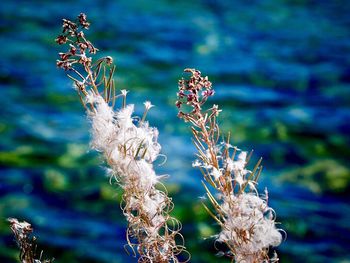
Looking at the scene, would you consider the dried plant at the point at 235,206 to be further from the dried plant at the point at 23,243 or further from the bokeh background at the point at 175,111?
the bokeh background at the point at 175,111

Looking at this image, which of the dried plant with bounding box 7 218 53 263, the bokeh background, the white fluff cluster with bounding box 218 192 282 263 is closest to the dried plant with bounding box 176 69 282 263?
the white fluff cluster with bounding box 218 192 282 263

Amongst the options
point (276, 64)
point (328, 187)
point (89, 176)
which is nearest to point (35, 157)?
point (89, 176)

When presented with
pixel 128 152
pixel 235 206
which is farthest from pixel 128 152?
pixel 235 206

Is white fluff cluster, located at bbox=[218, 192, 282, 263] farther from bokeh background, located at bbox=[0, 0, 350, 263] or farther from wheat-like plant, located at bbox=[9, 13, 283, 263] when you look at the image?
bokeh background, located at bbox=[0, 0, 350, 263]

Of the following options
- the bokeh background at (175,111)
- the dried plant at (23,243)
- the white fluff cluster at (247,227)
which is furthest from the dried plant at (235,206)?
the bokeh background at (175,111)

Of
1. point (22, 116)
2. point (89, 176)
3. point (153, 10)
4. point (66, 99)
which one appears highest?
point (153, 10)

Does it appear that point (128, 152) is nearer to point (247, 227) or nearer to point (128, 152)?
point (128, 152)

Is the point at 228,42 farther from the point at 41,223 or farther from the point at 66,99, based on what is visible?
the point at 41,223
